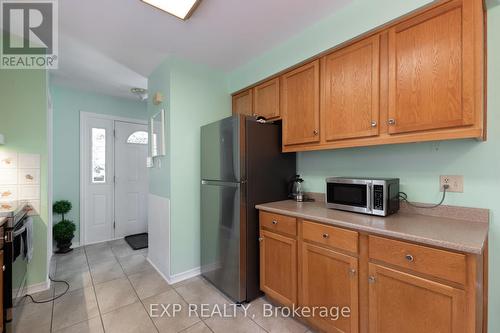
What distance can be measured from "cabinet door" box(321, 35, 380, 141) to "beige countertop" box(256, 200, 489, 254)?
0.60 metres

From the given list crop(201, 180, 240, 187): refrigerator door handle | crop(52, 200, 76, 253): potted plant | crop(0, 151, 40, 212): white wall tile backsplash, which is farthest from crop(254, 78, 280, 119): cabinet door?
crop(52, 200, 76, 253): potted plant

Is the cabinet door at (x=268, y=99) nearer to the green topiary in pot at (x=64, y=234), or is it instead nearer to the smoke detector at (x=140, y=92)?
the smoke detector at (x=140, y=92)

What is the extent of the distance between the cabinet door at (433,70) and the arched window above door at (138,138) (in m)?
3.89

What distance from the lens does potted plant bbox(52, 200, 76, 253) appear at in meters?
3.12

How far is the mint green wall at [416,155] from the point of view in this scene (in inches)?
53.3

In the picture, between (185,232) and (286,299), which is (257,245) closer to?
(286,299)

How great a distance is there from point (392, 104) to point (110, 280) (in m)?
3.10

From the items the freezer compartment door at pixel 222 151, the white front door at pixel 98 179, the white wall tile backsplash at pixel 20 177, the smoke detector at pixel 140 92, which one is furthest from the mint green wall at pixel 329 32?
the white front door at pixel 98 179

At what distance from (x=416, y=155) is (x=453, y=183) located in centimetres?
28

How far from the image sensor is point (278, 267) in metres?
1.87

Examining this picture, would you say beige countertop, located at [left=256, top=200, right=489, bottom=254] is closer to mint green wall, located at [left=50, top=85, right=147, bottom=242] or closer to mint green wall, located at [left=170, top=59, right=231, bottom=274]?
mint green wall, located at [left=170, top=59, right=231, bottom=274]

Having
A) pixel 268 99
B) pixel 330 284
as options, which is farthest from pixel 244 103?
pixel 330 284

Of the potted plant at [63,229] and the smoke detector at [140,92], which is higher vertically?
the smoke detector at [140,92]

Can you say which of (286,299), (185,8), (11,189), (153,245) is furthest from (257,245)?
(11,189)
